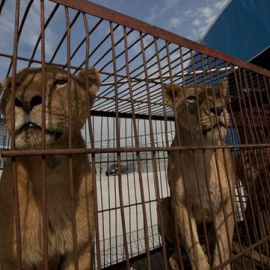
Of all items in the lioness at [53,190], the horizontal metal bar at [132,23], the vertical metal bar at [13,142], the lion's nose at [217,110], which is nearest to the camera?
the vertical metal bar at [13,142]

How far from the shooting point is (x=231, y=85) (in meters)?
3.98

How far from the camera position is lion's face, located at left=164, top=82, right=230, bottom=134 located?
100 inches

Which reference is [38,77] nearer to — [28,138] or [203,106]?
[28,138]

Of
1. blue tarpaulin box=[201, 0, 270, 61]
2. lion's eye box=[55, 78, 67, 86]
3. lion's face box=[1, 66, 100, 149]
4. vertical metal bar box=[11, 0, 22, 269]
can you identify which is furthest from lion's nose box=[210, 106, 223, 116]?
blue tarpaulin box=[201, 0, 270, 61]

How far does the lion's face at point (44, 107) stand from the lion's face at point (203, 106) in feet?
2.85

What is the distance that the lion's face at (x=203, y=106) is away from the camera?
255 cm

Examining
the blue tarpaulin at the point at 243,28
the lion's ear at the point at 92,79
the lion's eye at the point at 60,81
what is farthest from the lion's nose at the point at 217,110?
the blue tarpaulin at the point at 243,28

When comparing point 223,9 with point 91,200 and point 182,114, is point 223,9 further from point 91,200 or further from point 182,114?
point 91,200

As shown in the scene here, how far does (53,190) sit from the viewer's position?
201cm

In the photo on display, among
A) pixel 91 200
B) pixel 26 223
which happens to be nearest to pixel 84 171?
pixel 91 200

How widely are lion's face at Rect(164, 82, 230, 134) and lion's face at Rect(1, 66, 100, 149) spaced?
0.87m

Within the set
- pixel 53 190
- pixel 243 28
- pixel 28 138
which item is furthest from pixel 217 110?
pixel 243 28

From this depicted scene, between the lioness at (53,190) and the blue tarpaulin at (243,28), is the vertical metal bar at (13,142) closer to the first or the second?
the lioness at (53,190)

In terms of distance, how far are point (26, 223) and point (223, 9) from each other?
6209mm
